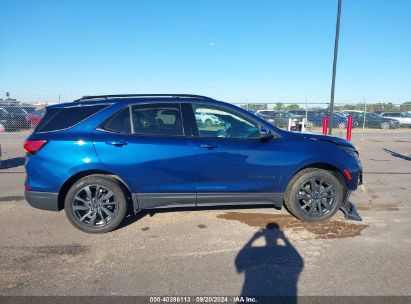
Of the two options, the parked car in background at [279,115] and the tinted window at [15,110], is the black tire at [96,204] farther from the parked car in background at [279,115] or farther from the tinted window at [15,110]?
the tinted window at [15,110]

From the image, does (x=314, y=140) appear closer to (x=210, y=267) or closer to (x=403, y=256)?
(x=403, y=256)

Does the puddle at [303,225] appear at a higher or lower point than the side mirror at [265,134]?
lower

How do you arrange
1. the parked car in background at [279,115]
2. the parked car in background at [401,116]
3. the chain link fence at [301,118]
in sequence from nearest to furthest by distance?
the chain link fence at [301,118]
the parked car in background at [279,115]
the parked car in background at [401,116]

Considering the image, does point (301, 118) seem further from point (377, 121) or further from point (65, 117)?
point (65, 117)

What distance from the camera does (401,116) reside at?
90.5 ft

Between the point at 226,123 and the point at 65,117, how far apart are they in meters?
2.13

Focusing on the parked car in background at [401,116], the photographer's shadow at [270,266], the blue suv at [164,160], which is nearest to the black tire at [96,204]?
the blue suv at [164,160]

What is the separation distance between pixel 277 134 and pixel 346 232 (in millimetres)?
1585

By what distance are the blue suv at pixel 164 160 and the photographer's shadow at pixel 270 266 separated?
704 mm

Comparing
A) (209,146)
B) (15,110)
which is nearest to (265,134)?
(209,146)

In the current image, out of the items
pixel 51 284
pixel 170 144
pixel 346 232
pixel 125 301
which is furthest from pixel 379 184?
pixel 51 284

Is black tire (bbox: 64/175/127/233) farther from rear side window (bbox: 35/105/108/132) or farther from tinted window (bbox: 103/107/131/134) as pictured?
rear side window (bbox: 35/105/108/132)

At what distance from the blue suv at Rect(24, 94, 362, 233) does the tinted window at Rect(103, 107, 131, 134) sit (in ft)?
0.04

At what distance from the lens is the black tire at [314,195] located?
447 centimetres
